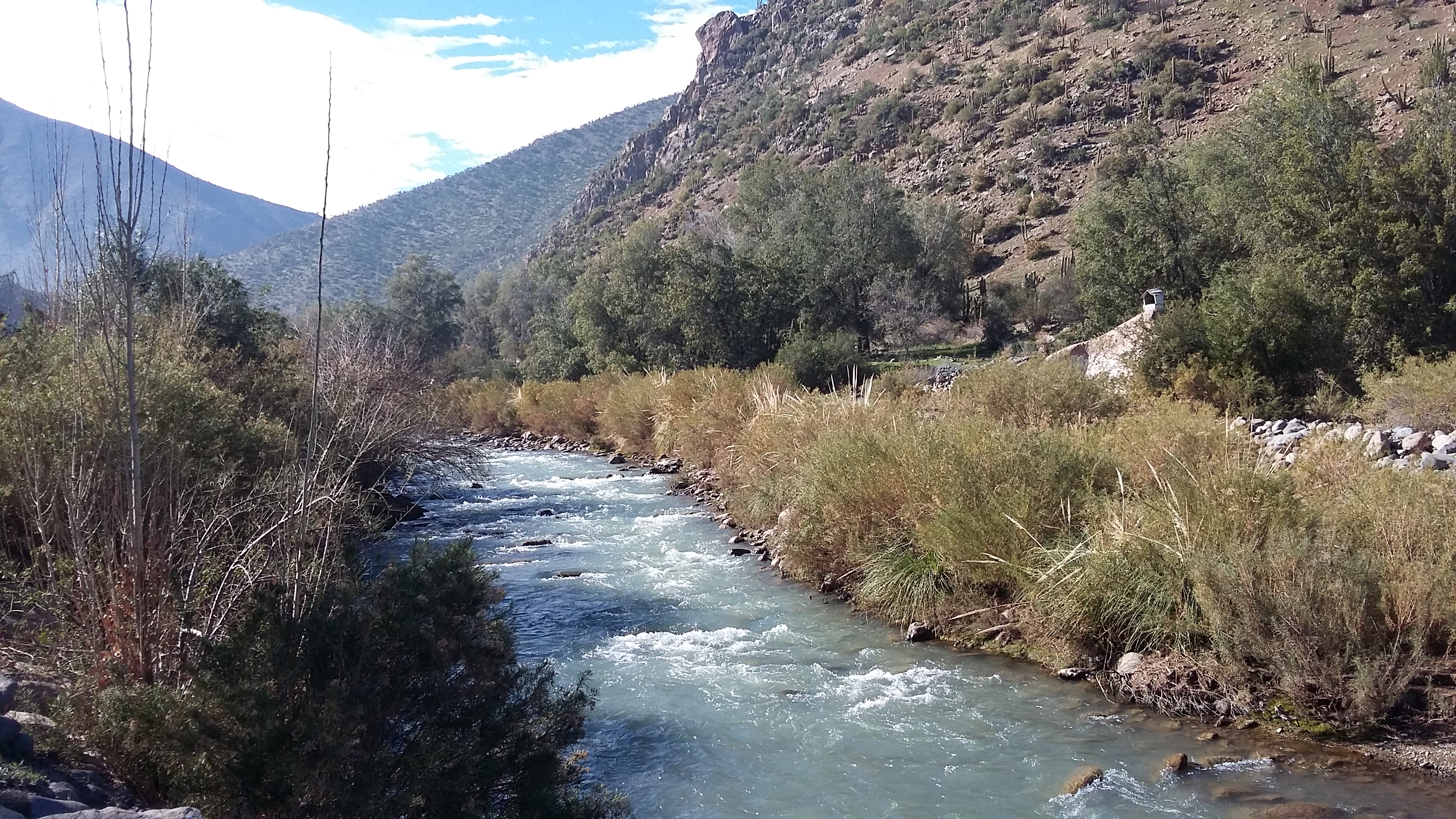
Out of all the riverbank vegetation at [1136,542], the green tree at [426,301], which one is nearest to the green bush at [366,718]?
the riverbank vegetation at [1136,542]

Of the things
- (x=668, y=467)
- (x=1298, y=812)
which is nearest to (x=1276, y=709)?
(x=1298, y=812)

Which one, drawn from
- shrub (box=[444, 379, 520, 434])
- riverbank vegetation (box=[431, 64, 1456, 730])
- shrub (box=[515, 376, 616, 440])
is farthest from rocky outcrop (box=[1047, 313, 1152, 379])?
shrub (box=[444, 379, 520, 434])

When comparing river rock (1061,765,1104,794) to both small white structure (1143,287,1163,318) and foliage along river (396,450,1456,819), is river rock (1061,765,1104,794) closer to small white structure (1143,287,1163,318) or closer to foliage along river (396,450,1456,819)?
foliage along river (396,450,1456,819)

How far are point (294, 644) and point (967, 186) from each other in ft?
167

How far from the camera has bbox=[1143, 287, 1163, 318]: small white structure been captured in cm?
1819

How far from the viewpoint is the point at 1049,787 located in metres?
6.41

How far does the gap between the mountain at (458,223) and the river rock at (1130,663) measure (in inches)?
2649

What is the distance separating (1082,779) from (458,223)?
9652cm

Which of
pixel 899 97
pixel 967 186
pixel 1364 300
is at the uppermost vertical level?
pixel 899 97

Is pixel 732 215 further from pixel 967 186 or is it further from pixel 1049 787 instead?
pixel 1049 787

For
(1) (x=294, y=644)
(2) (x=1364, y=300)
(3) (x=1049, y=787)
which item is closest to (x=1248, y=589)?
(3) (x=1049, y=787)

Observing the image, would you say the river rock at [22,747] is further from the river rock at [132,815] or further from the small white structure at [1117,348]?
the small white structure at [1117,348]

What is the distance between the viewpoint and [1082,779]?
21.0 ft

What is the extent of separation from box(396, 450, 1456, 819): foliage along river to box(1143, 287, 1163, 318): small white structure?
1045 centimetres
